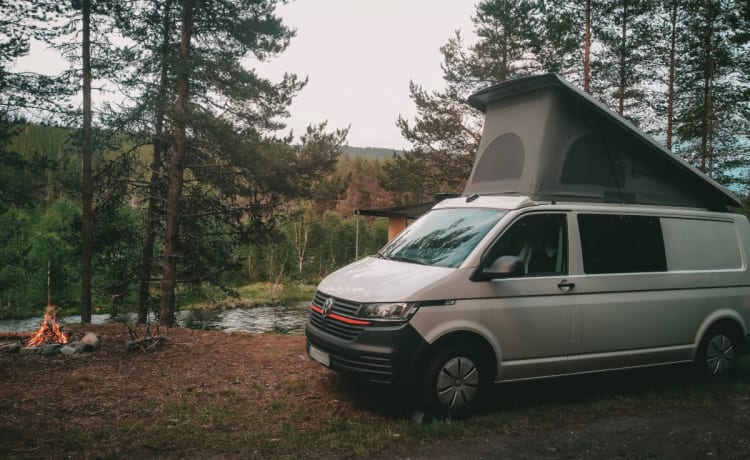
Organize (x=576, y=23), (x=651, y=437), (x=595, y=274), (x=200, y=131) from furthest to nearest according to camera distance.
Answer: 1. (x=576, y=23)
2. (x=200, y=131)
3. (x=595, y=274)
4. (x=651, y=437)

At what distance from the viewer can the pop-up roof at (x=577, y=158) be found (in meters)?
6.03

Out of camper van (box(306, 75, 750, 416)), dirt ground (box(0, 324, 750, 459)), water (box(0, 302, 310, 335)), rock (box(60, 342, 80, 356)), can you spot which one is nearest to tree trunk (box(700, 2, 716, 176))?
camper van (box(306, 75, 750, 416))

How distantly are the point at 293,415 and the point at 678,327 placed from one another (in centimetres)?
448

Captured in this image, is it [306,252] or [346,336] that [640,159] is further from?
[306,252]

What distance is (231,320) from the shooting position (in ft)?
96.4

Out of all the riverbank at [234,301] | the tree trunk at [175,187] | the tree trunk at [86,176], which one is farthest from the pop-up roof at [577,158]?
the riverbank at [234,301]

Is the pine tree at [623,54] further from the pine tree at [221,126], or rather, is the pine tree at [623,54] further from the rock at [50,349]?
the rock at [50,349]

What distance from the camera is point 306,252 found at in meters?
54.5

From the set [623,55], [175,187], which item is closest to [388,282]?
[175,187]

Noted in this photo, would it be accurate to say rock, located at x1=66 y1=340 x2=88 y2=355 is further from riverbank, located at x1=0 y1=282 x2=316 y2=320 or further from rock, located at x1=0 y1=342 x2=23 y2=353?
riverbank, located at x1=0 y1=282 x2=316 y2=320

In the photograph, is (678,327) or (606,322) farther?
(678,327)

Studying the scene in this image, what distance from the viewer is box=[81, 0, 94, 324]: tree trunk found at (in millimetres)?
14094

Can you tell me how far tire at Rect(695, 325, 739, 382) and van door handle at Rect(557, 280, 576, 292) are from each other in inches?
87.3

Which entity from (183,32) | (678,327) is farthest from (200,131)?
(678,327)
